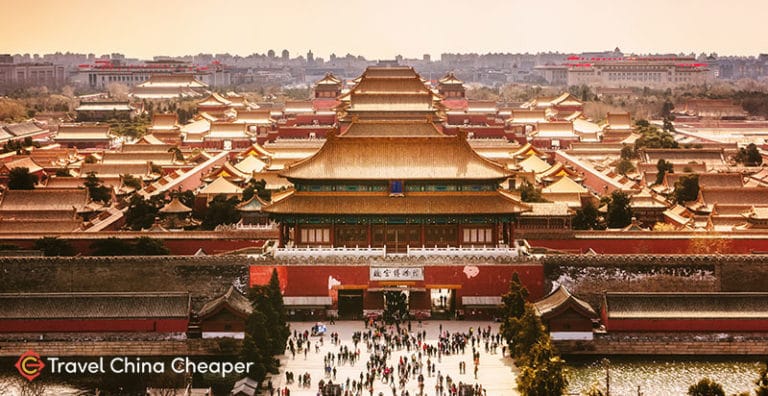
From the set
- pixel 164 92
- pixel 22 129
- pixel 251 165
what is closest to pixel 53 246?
pixel 251 165

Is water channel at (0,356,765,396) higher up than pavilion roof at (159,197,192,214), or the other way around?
pavilion roof at (159,197,192,214)

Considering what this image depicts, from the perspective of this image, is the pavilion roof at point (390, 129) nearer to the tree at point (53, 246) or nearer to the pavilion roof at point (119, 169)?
the tree at point (53, 246)

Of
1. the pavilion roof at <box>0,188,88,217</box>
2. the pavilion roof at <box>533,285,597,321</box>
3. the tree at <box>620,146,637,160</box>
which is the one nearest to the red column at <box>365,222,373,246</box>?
the pavilion roof at <box>533,285,597,321</box>

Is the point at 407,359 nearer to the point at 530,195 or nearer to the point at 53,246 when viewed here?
the point at 530,195

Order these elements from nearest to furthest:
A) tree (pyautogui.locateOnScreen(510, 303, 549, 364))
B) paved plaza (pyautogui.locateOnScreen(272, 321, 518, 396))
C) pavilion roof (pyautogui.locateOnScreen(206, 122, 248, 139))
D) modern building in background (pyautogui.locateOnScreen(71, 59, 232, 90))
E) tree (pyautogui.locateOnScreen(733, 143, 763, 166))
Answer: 1. paved plaza (pyautogui.locateOnScreen(272, 321, 518, 396))
2. tree (pyautogui.locateOnScreen(510, 303, 549, 364))
3. tree (pyautogui.locateOnScreen(733, 143, 763, 166))
4. pavilion roof (pyautogui.locateOnScreen(206, 122, 248, 139))
5. modern building in background (pyautogui.locateOnScreen(71, 59, 232, 90))

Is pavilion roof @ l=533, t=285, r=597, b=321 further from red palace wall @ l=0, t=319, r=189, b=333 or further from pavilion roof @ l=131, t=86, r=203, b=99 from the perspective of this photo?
pavilion roof @ l=131, t=86, r=203, b=99

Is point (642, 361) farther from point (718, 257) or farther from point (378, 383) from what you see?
point (378, 383)
